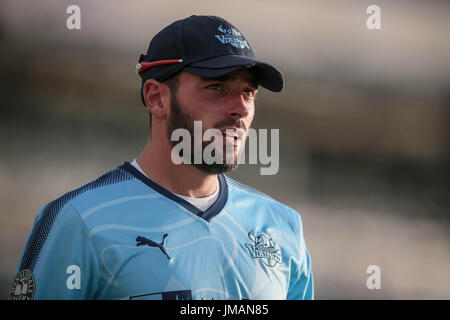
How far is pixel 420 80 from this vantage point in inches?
257

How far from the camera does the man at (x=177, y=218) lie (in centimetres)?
206

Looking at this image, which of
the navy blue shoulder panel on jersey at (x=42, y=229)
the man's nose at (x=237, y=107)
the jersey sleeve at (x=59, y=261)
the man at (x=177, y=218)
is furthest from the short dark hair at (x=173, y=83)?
the jersey sleeve at (x=59, y=261)

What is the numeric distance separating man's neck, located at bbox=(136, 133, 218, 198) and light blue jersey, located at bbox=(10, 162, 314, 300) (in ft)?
0.13

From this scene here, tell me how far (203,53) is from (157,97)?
263 mm

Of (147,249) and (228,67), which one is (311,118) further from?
(147,249)

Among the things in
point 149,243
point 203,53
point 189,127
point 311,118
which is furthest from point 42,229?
point 311,118

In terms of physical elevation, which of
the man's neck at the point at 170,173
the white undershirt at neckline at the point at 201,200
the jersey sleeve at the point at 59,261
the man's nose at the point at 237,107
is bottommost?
the jersey sleeve at the point at 59,261

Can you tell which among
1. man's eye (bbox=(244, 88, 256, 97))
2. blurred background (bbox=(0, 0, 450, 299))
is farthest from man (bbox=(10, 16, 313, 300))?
blurred background (bbox=(0, 0, 450, 299))

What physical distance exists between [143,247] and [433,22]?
5.54m

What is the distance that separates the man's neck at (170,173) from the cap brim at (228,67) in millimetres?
309

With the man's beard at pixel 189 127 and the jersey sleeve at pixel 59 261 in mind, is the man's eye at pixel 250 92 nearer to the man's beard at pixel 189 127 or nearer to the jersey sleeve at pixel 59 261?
the man's beard at pixel 189 127

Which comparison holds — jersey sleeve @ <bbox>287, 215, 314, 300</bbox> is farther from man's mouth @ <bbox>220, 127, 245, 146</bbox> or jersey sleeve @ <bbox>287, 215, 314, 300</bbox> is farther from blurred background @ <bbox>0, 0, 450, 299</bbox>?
blurred background @ <bbox>0, 0, 450, 299</bbox>
